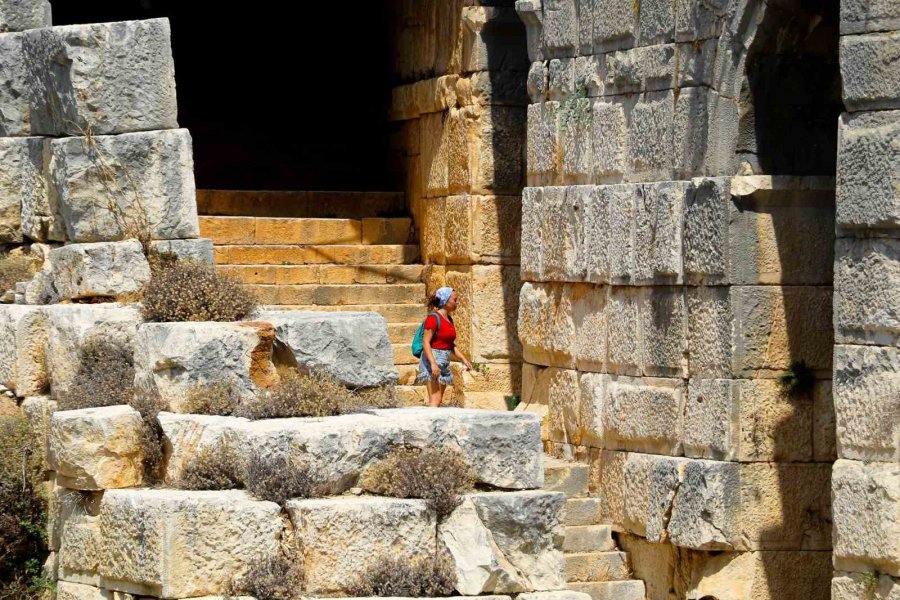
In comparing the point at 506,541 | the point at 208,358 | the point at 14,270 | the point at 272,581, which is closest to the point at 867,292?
the point at 506,541

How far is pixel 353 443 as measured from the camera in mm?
9117

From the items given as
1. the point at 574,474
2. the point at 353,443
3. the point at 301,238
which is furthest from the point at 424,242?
the point at 353,443

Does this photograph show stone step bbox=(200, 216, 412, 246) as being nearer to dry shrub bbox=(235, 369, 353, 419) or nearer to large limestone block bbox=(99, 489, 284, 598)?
dry shrub bbox=(235, 369, 353, 419)

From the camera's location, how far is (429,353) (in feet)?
44.9

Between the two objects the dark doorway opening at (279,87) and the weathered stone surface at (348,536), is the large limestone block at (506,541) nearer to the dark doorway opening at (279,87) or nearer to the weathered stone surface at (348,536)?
the weathered stone surface at (348,536)

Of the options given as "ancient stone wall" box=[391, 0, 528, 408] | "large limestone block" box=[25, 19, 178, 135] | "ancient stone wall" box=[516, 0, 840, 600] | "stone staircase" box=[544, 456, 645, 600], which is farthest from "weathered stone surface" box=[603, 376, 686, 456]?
"large limestone block" box=[25, 19, 178, 135]

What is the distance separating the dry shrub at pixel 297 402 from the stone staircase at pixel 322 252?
5116 millimetres

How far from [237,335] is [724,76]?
150 inches

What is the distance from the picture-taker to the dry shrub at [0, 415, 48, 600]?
37.1 ft

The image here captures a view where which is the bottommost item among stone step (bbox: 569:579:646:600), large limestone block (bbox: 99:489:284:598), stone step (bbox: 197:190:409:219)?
stone step (bbox: 569:579:646:600)

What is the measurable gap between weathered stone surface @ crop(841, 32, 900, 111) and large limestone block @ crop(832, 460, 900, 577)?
214cm

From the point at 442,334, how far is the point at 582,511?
5.79 ft

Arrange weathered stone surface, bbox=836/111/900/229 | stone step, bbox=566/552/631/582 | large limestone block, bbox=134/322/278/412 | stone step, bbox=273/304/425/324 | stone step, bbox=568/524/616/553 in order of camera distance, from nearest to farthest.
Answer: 1. large limestone block, bbox=134/322/278/412
2. weathered stone surface, bbox=836/111/900/229
3. stone step, bbox=566/552/631/582
4. stone step, bbox=568/524/616/553
5. stone step, bbox=273/304/425/324

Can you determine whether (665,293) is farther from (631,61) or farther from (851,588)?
(851,588)
